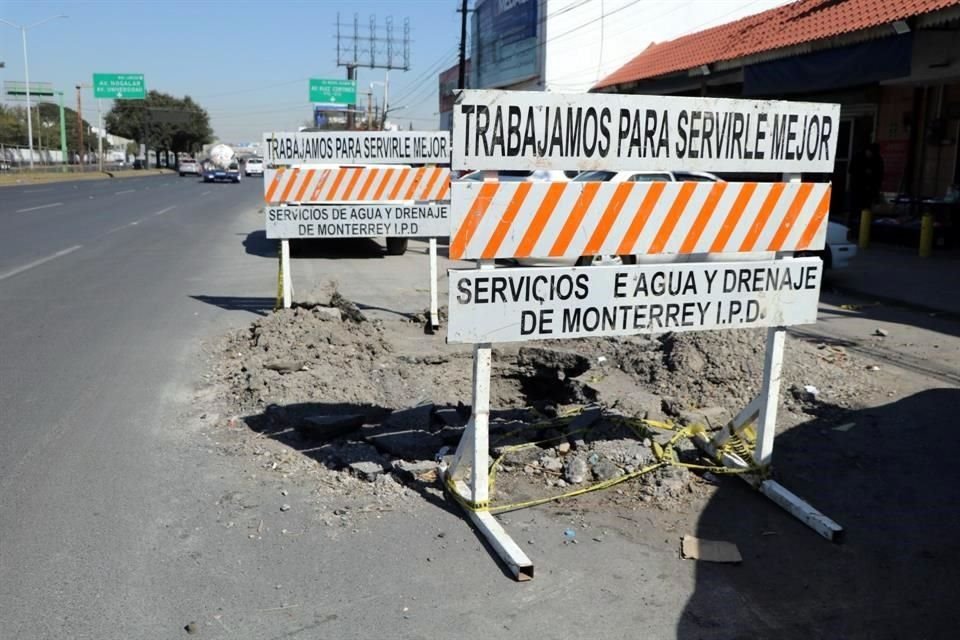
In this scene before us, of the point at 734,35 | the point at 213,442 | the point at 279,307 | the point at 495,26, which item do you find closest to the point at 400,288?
the point at 279,307

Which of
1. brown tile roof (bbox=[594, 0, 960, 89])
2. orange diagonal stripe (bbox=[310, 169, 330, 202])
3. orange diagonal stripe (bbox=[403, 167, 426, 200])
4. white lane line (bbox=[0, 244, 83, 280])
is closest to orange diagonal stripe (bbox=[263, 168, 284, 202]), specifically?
orange diagonal stripe (bbox=[310, 169, 330, 202])

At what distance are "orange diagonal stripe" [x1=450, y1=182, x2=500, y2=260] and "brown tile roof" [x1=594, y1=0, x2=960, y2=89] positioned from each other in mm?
12513

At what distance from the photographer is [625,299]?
4.48 metres

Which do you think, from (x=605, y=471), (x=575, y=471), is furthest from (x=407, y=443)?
(x=605, y=471)

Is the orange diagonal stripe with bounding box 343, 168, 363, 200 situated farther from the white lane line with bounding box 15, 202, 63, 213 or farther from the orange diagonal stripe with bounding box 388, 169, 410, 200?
the white lane line with bounding box 15, 202, 63, 213

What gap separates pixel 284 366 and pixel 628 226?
11.0ft

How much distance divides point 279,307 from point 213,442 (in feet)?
13.4

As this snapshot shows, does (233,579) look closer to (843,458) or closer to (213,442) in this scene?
(213,442)

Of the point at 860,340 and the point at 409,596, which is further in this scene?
the point at 860,340

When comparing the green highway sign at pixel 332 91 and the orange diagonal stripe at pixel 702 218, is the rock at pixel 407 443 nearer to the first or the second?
the orange diagonal stripe at pixel 702 218

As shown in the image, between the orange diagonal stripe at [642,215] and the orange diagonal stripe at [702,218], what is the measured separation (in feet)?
0.89

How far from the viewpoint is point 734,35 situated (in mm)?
22859

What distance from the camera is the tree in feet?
337

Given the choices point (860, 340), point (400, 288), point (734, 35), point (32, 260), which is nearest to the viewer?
point (860, 340)
